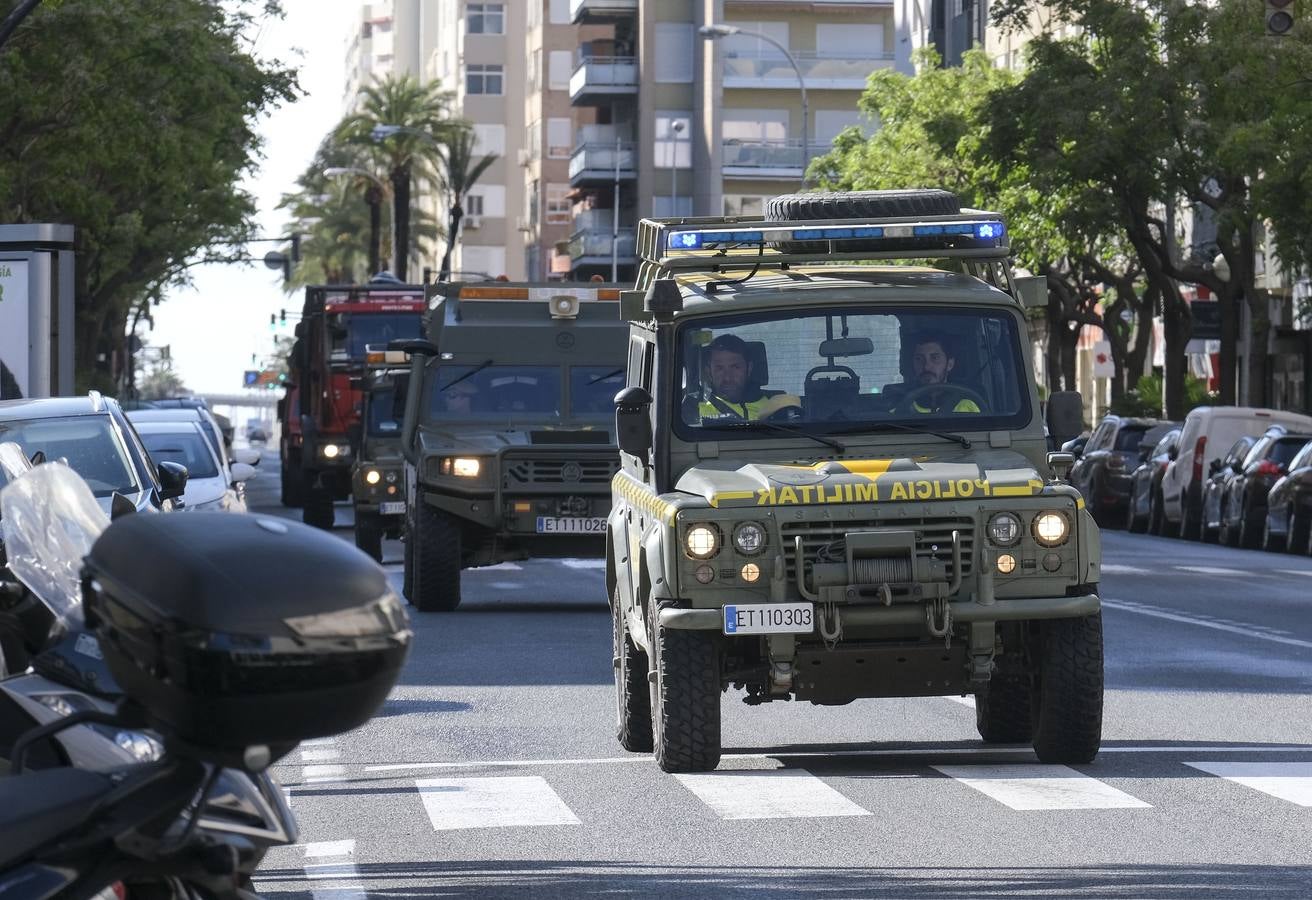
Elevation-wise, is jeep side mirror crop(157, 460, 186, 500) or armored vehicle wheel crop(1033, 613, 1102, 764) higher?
jeep side mirror crop(157, 460, 186, 500)

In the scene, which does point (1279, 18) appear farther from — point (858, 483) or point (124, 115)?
point (124, 115)

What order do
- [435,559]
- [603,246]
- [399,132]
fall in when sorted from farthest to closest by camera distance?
[603,246]
[399,132]
[435,559]

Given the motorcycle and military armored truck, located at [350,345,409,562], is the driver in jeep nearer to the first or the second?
the motorcycle

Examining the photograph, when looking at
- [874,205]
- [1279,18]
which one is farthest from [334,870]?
[1279,18]

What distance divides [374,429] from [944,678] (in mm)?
21440

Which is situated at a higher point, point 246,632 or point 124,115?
point 124,115

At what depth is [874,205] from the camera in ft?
41.2

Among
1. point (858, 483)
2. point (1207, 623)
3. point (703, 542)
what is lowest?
point (1207, 623)

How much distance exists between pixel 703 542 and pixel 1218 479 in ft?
90.9

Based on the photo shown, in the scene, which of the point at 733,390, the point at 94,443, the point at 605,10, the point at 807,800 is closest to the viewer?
the point at 807,800

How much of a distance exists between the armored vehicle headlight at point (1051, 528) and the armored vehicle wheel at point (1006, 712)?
3.79ft

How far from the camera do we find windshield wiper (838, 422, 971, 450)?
11.6m

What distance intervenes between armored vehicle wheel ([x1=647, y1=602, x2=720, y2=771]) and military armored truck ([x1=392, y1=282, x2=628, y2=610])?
10656 mm

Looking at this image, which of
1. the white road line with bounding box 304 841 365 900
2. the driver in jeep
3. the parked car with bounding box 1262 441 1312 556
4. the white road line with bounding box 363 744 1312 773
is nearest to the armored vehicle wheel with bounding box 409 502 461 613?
the white road line with bounding box 363 744 1312 773
